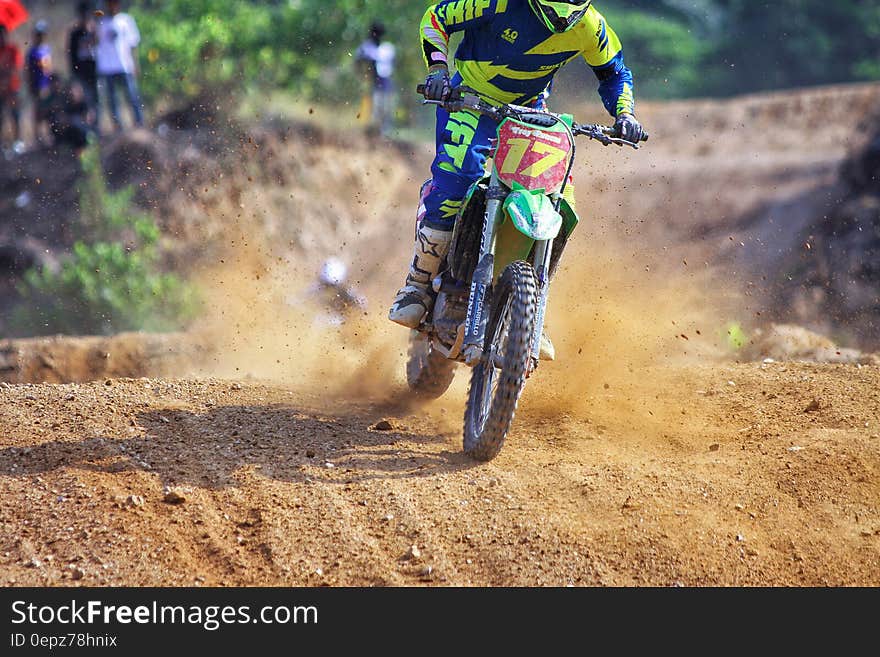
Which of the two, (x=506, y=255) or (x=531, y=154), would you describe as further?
(x=506, y=255)

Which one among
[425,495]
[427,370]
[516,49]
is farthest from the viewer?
[427,370]

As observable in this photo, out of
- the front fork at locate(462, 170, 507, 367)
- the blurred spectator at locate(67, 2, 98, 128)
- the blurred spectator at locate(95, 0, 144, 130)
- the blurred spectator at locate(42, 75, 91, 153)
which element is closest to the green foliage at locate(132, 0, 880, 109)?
the blurred spectator at locate(95, 0, 144, 130)

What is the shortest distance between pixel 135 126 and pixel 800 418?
11793mm

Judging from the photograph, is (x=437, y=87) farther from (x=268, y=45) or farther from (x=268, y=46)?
(x=268, y=45)

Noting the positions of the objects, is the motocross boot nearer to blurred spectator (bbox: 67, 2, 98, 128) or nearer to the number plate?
the number plate

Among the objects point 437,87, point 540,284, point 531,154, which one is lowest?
point 540,284

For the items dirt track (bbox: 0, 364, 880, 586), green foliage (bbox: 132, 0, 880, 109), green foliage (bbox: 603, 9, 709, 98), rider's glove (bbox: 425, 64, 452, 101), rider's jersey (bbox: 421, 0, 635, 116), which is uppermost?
green foliage (bbox: 603, 9, 709, 98)

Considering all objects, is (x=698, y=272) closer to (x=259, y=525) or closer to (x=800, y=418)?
(x=800, y=418)

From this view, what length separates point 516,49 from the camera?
5840 mm

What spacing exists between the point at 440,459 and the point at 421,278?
1.19 meters

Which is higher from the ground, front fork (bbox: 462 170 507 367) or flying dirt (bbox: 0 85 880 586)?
front fork (bbox: 462 170 507 367)

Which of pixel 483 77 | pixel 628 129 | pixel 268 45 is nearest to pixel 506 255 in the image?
pixel 628 129

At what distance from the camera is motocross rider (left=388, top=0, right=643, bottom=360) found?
5789mm

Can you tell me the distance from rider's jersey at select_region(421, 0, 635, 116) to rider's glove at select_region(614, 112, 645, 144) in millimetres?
292
